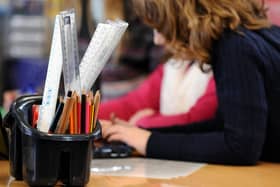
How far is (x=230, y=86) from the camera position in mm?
1141

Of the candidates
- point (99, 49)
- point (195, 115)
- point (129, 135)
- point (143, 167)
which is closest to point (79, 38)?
point (195, 115)

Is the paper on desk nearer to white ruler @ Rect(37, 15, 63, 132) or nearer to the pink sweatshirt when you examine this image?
white ruler @ Rect(37, 15, 63, 132)

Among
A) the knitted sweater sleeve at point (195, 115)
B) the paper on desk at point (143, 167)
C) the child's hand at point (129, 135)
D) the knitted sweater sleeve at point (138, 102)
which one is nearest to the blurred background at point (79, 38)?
the knitted sweater sleeve at point (138, 102)

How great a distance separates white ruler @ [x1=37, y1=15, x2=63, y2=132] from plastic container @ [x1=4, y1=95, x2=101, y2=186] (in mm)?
23

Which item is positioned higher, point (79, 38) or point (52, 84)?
point (52, 84)

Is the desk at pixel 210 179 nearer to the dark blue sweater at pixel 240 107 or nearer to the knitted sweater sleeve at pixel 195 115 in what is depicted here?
the dark blue sweater at pixel 240 107

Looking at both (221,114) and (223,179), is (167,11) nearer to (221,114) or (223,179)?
(221,114)

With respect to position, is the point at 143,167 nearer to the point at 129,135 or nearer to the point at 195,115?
the point at 129,135

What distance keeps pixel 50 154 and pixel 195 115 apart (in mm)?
649

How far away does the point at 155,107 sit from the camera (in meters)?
1.70

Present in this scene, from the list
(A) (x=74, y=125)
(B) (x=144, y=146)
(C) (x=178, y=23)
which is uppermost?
(C) (x=178, y=23)

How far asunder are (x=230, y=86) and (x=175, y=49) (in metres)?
0.15

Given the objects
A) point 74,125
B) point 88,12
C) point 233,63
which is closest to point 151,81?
point 233,63

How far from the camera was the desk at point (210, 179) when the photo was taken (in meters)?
1.01
